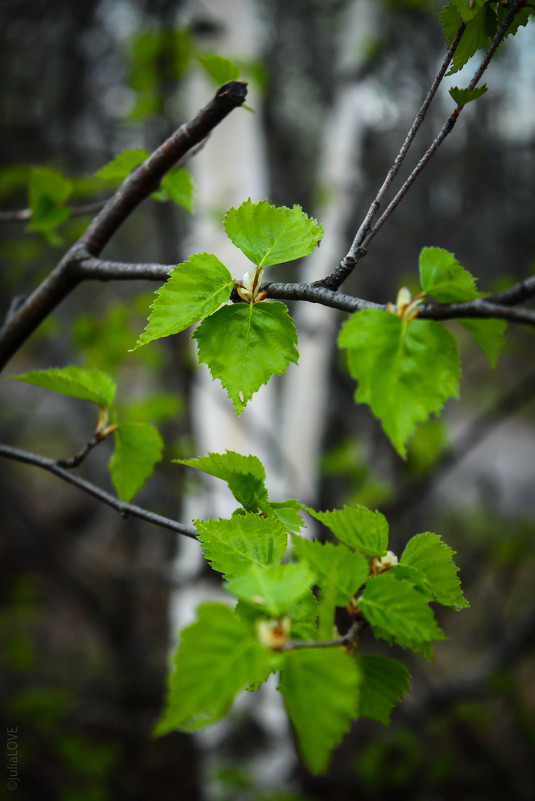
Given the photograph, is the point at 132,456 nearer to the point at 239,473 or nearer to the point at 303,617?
the point at 239,473

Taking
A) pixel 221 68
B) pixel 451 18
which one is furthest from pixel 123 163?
pixel 451 18

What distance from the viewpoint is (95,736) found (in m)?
3.35

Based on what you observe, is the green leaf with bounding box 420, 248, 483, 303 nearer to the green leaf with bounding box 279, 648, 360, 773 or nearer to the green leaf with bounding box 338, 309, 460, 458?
the green leaf with bounding box 338, 309, 460, 458

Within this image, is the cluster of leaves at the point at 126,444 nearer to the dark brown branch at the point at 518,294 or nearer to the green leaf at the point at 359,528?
the green leaf at the point at 359,528

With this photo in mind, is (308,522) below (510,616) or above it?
above

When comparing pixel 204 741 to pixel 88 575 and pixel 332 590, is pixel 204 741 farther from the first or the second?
pixel 332 590

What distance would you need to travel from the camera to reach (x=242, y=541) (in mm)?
567

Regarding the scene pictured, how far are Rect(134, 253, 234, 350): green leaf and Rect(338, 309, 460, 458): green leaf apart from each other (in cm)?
16

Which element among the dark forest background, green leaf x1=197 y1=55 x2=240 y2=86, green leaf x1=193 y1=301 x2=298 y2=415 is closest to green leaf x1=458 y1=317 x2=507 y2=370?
green leaf x1=193 y1=301 x2=298 y2=415

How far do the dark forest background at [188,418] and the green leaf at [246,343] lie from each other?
86cm

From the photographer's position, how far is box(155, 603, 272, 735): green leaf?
14.8 inches

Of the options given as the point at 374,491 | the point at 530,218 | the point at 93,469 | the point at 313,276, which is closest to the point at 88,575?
the point at 93,469

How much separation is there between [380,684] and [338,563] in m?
0.15

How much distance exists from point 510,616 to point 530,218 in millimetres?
3231
